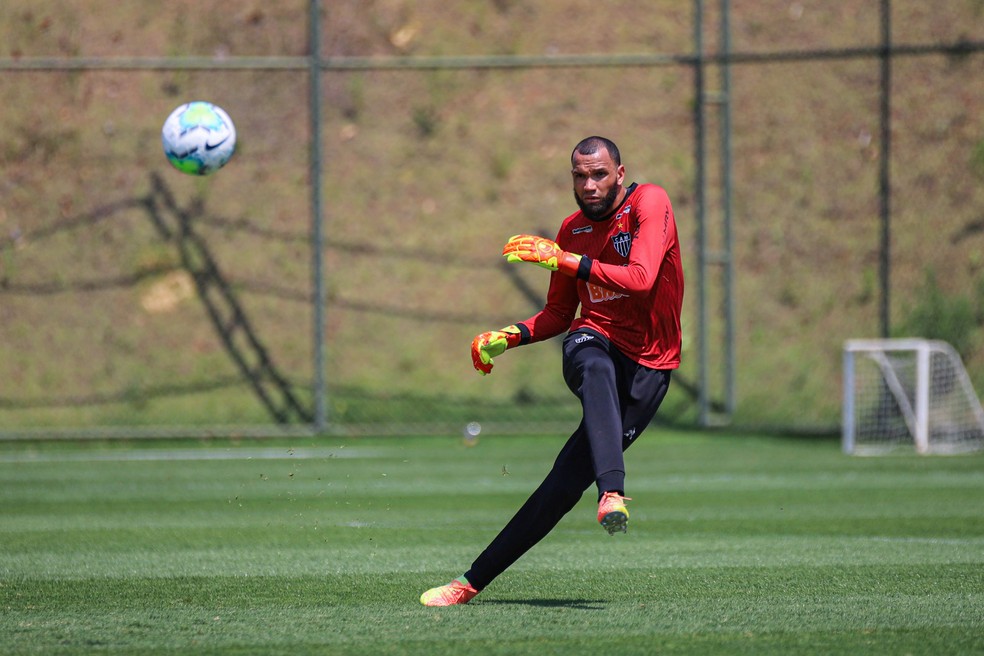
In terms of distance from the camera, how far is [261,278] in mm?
18688

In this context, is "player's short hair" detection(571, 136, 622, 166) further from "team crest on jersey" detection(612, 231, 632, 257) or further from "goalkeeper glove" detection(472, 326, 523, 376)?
"goalkeeper glove" detection(472, 326, 523, 376)

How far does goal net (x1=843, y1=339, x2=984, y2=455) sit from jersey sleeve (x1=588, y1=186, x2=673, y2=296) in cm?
1024

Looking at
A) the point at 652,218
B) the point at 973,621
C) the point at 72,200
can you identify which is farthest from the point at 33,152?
the point at 973,621

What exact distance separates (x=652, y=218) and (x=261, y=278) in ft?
43.1

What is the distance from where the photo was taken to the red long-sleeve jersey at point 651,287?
611cm

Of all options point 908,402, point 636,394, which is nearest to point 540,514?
point 636,394

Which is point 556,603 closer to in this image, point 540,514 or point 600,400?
point 540,514

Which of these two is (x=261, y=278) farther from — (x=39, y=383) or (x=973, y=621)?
(x=973, y=621)

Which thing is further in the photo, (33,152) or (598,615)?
(33,152)

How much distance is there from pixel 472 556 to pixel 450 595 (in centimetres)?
191

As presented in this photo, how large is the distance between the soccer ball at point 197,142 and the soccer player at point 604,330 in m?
4.53

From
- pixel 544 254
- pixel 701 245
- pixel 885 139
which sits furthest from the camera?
pixel 885 139

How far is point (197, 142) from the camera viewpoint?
10156 mm

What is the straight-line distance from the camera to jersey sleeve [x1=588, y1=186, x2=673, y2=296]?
232 inches
